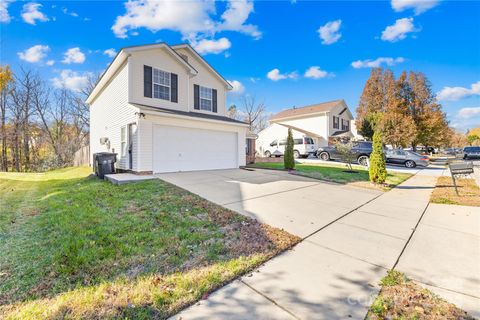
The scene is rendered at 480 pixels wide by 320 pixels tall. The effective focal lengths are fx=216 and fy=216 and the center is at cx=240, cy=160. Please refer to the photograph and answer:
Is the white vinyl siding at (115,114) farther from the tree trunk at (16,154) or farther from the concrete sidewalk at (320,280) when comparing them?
the tree trunk at (16,154)

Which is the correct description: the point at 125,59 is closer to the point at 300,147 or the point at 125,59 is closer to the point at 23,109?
the point at 300,147

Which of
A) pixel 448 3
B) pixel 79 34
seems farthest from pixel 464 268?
pixel 79 34

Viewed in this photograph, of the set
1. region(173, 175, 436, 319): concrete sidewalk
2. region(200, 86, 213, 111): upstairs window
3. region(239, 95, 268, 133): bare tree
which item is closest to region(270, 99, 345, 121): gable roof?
region(239, 95, 268, 133): bare tree

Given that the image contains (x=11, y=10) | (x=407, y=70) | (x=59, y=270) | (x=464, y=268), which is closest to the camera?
(x=59, y=270)

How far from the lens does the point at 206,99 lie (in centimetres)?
1270

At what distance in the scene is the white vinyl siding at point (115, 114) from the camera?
9.70 meters

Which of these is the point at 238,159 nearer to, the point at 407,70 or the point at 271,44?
the point at 271,44

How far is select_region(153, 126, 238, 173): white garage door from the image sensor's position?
9422 mm

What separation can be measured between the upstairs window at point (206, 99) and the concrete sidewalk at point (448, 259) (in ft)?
35.6

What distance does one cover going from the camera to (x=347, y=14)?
10242mm

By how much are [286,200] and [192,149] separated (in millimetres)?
6070

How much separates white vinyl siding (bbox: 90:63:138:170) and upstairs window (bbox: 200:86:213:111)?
13.0ft

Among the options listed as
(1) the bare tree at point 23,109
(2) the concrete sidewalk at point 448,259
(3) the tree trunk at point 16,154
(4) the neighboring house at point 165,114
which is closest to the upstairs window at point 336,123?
(4) the neighboring house at point 165,114

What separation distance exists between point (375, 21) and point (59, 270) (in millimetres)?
14999
